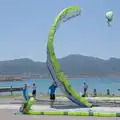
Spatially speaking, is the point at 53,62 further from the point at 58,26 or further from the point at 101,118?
the point at 101,118

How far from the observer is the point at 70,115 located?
24141 millimetres

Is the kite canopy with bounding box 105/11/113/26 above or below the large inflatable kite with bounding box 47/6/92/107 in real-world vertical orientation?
above

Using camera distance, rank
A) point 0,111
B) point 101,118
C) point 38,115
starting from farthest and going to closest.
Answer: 1. point 0,111
2. point 38,115
3. point 101,118

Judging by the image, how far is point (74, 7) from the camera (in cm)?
2934

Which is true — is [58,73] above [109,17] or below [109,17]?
below

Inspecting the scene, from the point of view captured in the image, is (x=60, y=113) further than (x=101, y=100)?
No

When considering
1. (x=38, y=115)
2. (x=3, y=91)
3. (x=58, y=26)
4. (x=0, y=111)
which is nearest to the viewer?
(x=38, y=115)

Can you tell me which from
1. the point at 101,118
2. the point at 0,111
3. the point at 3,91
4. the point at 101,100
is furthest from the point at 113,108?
the point at 3,91

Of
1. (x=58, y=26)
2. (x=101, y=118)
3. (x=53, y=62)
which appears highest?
(x=58, y=26)

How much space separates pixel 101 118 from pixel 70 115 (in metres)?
2.05

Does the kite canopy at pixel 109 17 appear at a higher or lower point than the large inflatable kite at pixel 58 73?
higher

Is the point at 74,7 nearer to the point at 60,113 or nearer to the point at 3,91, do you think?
the point at 60,113

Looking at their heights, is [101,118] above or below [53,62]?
below

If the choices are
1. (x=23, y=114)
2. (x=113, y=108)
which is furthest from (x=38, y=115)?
(x=113, y=108)
